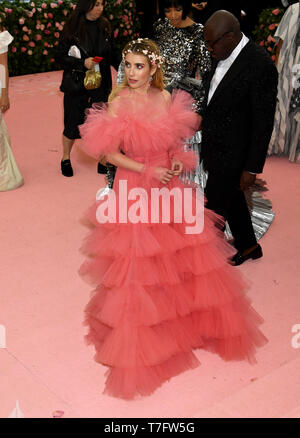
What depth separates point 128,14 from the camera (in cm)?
1073

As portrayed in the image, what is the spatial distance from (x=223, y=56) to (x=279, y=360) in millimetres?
1677

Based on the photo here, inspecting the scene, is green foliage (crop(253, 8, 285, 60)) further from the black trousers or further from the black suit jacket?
the black suit jacket

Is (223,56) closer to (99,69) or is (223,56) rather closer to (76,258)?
(76,258)

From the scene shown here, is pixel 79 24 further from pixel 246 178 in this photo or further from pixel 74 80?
pixel 246 178

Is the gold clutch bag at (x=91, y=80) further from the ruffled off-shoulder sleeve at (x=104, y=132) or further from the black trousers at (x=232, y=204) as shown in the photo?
the ruffled off-shoulder sleeve at (x=104, y=132)

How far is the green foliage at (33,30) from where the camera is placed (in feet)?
30.9

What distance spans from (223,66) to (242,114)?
0.30 metres

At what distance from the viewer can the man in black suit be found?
3.41 m

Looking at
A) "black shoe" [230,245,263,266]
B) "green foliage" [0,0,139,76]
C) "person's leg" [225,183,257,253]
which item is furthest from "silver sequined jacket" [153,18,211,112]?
"green foliage" [0,0,139,76]

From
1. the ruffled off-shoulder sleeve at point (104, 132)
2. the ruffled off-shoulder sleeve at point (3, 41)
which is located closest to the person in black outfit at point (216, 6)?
the ruffled off-shoulder sleeve at point (3, 41)

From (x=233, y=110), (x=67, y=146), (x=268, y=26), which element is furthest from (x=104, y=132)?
(x=268, y=26)

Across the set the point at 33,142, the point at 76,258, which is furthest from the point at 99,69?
the point at 76,258

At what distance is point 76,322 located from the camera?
135 inches

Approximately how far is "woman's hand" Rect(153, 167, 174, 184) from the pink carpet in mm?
950
